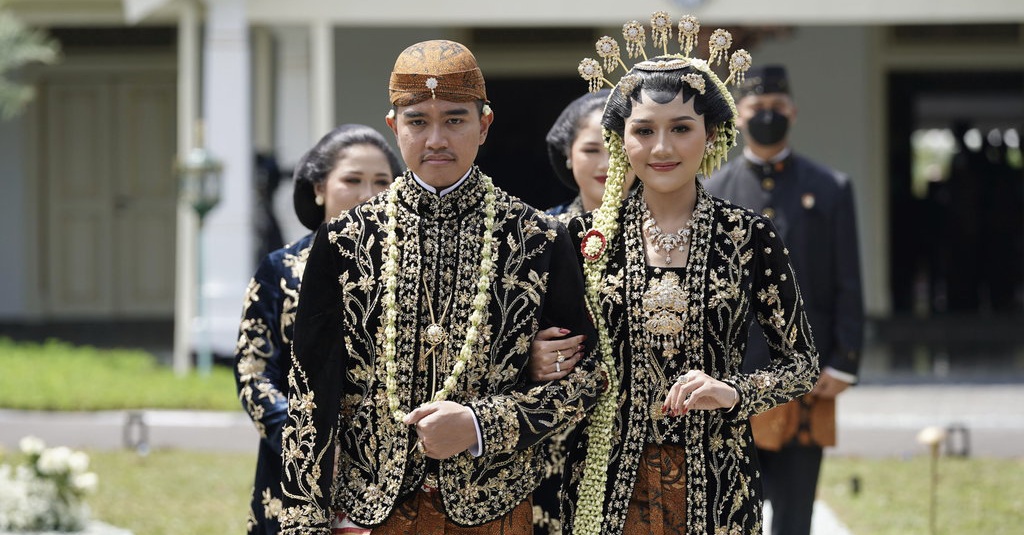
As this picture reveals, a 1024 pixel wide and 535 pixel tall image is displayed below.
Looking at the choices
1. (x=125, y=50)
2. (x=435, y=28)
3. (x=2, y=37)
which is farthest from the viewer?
(x=125, y=50)

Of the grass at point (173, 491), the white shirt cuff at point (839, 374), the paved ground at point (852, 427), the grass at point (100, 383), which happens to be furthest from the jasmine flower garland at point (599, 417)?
A: the grass at point (100, 383)

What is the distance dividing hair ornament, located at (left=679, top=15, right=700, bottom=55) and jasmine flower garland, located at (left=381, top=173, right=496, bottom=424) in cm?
63

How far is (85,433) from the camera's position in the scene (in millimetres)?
8930

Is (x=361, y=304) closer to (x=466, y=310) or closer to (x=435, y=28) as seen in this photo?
(x=466, y=310)

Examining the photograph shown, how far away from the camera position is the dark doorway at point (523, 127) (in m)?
14.6

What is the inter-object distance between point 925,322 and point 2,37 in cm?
961

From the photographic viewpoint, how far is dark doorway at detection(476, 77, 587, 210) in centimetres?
1456

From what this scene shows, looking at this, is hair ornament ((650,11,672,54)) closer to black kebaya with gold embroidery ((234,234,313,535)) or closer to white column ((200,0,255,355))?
black kebaya with gold embroidery ((234,234,313,535))

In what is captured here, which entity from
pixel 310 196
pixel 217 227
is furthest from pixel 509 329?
pixel 217 227

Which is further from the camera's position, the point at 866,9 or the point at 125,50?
the point at 125,50

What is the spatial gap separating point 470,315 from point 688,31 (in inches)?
33.4

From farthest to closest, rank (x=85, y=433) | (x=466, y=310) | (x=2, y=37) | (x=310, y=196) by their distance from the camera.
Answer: (x=2, y=37), (x=85, y=433), (x=310, y=196), (x=466, y=310)

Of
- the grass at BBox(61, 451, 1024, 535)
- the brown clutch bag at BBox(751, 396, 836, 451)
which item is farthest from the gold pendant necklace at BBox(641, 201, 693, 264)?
the grass at BBox(61, 451, 1024, 535)

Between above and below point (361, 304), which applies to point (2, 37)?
above
